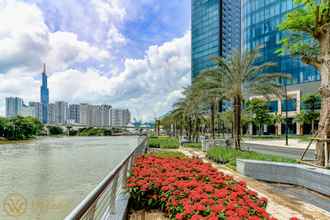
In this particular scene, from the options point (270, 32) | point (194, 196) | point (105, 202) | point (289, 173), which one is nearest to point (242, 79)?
point (289, 173)

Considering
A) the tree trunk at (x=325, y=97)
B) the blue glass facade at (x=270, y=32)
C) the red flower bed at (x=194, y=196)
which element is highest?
the blue glass facade at (x=270, y=32)

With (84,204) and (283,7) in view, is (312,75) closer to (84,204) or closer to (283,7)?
(283,7)

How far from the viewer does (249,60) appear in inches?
755

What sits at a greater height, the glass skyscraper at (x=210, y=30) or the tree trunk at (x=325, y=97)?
the glass skyscraper at (x=210, y=30)

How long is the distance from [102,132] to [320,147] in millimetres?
127032

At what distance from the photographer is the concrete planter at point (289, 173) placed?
8111mm

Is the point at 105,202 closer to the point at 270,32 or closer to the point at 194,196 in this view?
the point at 194,196

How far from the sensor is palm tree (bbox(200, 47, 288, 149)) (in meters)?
18.9

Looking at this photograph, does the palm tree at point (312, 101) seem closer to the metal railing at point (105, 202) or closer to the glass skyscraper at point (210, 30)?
the metal railing at point (105, 202)

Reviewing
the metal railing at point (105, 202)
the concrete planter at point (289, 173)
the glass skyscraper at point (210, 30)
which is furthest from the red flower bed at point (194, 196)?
the glass skyscraper at point (210, 30)

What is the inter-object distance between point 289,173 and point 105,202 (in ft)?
25.3

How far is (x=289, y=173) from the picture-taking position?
9.70 meters

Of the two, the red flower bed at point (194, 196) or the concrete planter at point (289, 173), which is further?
the concrete planter at point (289, 173)

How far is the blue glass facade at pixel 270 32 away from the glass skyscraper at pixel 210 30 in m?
32.5
